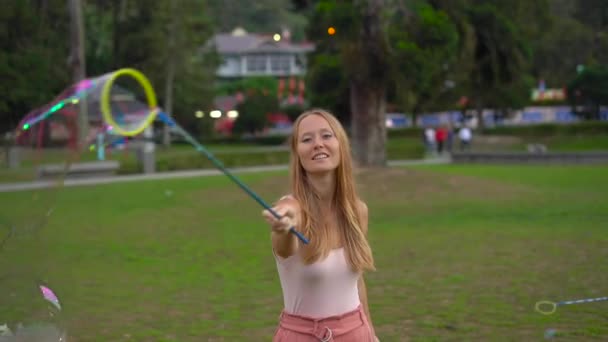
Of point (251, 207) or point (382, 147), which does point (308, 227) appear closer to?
point (251, 207)

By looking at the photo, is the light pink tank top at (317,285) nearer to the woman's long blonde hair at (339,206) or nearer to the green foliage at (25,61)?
the woman's long blonde hair at (339,206)

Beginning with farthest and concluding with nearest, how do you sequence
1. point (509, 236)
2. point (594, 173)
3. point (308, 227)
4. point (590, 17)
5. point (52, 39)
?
point (590, 17), point (52, 39), point (594, 173), point (509, 236), point (308, 227)

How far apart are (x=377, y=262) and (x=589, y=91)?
5572cm

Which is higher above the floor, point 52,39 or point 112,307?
point 52,39

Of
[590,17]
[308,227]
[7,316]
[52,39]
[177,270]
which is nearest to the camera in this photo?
[308,227]

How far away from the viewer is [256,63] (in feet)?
397

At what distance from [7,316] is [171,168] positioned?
28363mm

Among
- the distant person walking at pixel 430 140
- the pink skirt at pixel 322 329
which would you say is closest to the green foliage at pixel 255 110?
the distant person walking at pixel 430 140

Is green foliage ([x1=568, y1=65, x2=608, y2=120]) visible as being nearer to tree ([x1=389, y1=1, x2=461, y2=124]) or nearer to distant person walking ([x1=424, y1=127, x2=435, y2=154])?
distant person walking ([x1=424, y1=127, x2=435, y2=154])

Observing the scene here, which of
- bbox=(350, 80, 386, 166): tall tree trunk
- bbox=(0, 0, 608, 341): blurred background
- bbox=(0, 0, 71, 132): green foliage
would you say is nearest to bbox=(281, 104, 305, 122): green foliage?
bbox=(0, 0, 608, 341): blurred background

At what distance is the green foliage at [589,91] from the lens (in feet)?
198

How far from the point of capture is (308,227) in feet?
12.3

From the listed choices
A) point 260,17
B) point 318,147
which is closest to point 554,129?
point 318,147

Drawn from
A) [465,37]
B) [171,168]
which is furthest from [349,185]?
[171,168]
